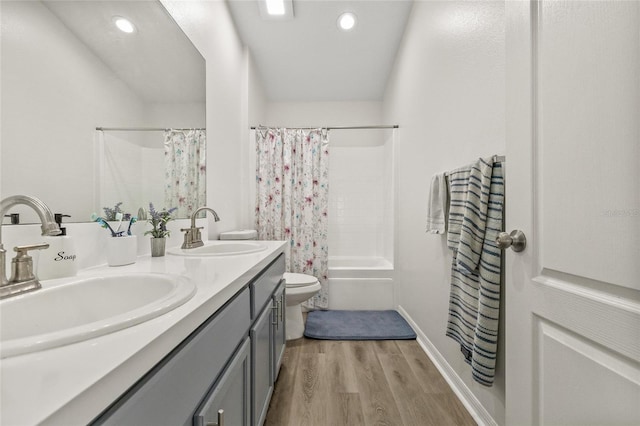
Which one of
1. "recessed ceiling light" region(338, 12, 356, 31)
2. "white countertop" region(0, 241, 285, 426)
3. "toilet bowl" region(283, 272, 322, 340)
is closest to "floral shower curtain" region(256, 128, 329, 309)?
"toilet bowl" region(283, 272, 322, 340)

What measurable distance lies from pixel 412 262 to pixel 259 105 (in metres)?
2.41

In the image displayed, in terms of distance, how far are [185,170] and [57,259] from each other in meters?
0.87

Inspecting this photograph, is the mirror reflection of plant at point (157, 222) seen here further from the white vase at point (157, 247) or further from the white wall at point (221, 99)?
the white wall at point (221, 99)

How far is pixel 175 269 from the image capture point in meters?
0.90

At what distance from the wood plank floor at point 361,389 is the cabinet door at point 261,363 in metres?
0.21

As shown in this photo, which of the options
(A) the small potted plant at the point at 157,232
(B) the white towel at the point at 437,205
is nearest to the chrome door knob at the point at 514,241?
(B) the white towel at the point at 437,205

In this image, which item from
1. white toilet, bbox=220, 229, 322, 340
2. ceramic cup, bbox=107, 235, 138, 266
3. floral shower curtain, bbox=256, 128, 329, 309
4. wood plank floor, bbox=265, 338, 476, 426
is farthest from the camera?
floral shower curtain, bbox=256, 128, 329, 309

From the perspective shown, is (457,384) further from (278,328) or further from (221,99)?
(221,99)

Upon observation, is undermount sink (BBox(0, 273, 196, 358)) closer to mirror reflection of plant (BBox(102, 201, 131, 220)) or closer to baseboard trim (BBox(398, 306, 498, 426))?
mirror reflection of plant (BBox(102, 201, 131, 220))

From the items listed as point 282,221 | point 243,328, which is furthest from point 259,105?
point 243,328

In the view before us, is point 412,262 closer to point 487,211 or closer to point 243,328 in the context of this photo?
point 487,211

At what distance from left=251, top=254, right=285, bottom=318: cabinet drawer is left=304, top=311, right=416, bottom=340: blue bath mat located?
3.03 ft

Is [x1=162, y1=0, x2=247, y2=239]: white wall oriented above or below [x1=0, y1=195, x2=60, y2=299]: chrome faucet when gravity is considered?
above

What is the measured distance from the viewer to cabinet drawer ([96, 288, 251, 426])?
380mm
